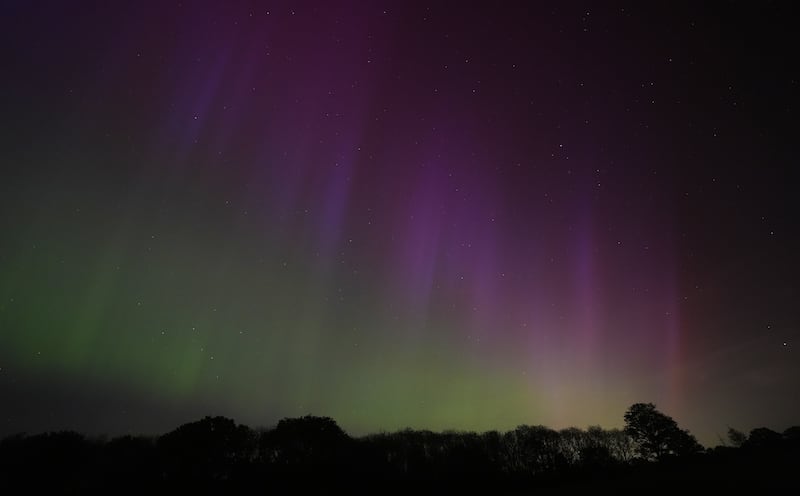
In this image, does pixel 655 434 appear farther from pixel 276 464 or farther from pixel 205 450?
pixel 205 450

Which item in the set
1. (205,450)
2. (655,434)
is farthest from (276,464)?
(655,434)

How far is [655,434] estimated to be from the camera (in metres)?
63.8

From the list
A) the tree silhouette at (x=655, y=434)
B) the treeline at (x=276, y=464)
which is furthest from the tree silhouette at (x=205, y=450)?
the tree silhouette at (x=655, y=434)

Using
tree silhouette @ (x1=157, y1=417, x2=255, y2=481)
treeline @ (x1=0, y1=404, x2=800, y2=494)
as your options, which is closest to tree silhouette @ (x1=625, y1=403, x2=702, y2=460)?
treeline @ (x1=0, y1=404, x2=800, y2=494)

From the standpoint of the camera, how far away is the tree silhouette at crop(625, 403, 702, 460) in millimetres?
61031

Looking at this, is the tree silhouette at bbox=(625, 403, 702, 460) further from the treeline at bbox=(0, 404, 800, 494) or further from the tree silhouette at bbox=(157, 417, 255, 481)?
the tree silhouette at bbox=(157, 417, 255, 481)

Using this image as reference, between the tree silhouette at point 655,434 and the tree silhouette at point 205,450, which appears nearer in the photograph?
the tree silhouette at point 205,450

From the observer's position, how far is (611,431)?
302 feet

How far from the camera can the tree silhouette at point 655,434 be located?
6103 centimetres

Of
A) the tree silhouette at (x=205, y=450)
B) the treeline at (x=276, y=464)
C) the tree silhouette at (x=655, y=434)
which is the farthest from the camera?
the tree silhouette at (x=655, y=434)

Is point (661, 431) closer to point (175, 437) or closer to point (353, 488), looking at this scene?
point (353, 488)

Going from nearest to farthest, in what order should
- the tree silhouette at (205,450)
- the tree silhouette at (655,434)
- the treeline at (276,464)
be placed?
the treeline at (276,464), the tree silhouette at (205,450), the tree silhouette at (655,434)

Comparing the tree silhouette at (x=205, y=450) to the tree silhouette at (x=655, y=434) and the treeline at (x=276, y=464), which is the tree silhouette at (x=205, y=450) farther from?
the tree silhouette at (x=655, y=434)

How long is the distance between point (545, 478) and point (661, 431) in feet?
112
